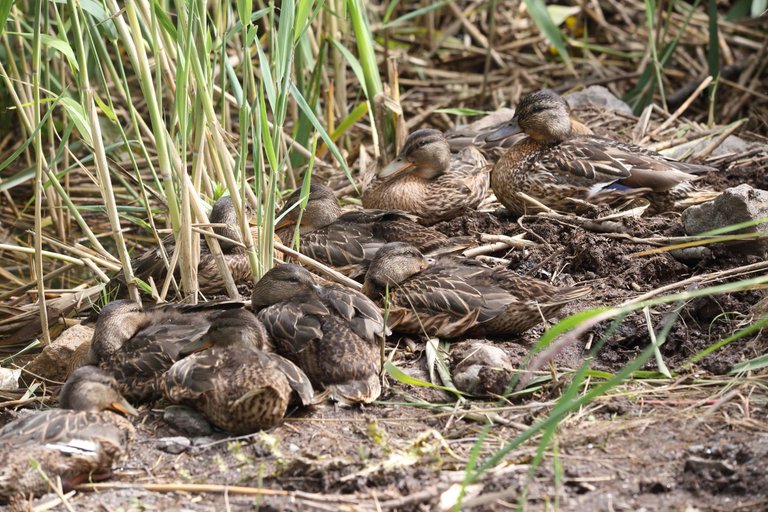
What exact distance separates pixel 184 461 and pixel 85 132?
66.4 inches

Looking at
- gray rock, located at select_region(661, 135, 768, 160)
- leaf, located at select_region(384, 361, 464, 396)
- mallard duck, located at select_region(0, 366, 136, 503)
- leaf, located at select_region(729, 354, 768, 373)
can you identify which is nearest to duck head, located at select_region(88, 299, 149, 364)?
mallard duck, located at select_region(0, 366, 136, 503)

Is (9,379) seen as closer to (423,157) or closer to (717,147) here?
(423,157)

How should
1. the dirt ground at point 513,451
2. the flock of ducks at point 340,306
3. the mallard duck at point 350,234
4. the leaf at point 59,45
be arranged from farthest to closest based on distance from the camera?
the mallard duck at point 350,234
the leaf at point 59,45
the flock of ducks at point 340,306
the dirt ground at point 513,451

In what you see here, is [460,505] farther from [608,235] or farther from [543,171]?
[543,171]

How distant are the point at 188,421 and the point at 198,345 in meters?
0.37

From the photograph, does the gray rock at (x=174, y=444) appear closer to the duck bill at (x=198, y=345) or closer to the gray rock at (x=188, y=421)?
the gray rock at (x=188, y=421)

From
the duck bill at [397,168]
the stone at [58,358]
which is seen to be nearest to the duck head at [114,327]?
the stone at [58,358]

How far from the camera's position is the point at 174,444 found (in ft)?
13.4

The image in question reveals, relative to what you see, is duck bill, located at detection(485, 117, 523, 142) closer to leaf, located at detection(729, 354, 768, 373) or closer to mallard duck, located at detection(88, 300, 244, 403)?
mallard duck, located at detection(88, 300, 244, 403)

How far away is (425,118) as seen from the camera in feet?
28.3

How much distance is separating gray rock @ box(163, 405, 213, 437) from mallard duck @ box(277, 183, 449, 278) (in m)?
1.70

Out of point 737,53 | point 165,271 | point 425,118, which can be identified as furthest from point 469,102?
point 165,271

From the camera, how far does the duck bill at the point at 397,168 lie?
22.4 ft

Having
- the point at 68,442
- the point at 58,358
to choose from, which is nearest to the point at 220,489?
the point at 68,442
